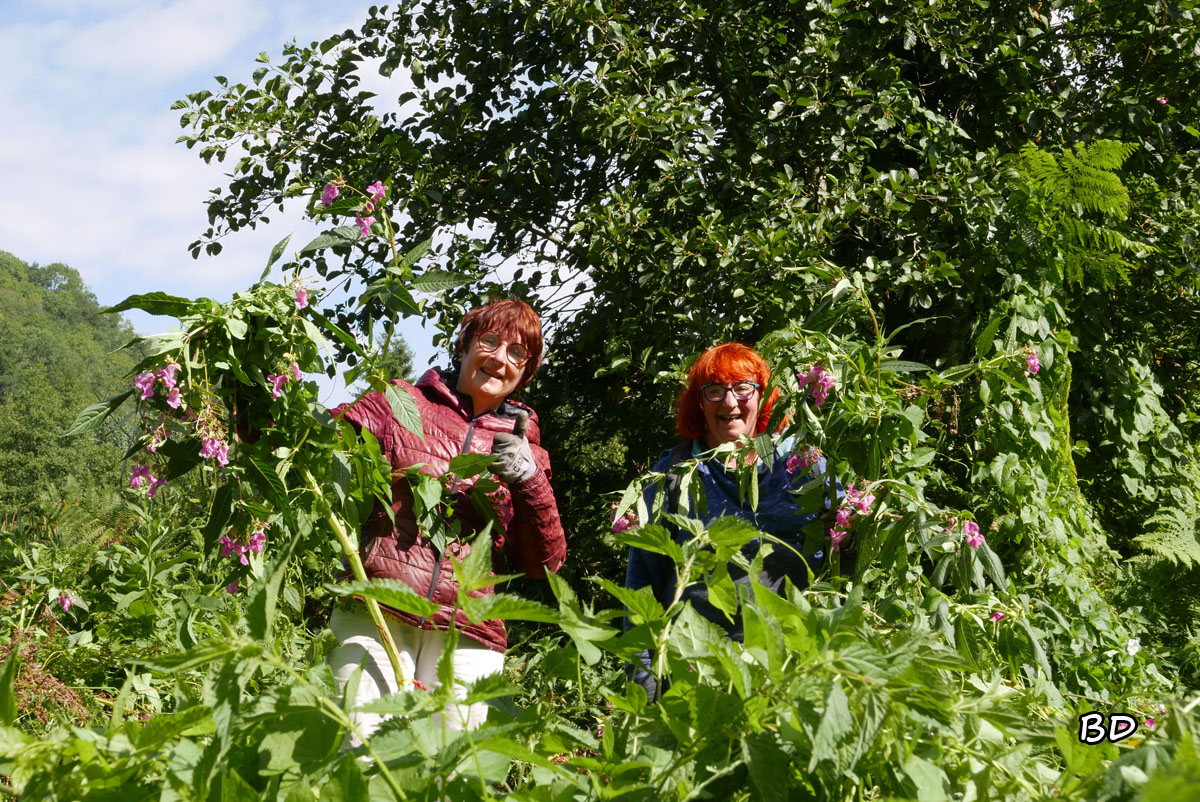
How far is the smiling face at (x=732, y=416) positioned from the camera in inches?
100

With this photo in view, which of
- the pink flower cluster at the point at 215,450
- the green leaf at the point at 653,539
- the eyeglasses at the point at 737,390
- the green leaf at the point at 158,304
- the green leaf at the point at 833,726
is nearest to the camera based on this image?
the green leaf at the point at 833,726

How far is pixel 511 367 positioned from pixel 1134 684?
2339 mm

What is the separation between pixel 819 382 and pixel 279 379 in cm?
85

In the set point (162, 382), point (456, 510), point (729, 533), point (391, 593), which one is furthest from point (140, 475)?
point (729, 533)

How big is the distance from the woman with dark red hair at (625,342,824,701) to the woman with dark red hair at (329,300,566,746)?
0.97 feet

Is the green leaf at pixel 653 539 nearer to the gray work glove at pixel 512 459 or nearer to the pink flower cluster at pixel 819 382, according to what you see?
the pink flower cluster at pixel 819 382

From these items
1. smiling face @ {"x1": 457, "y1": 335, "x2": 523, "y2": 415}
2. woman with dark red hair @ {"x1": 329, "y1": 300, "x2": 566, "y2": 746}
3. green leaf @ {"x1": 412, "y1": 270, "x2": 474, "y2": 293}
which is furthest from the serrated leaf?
smiling face @ {"x1": 457, "y1": 335, "x2": 523, "y2": 415}

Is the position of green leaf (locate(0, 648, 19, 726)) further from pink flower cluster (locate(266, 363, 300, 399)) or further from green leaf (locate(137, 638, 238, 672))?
pink flower cluster (locate(266, 363, 300, 399))

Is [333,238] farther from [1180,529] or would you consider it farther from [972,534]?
[1180,529]

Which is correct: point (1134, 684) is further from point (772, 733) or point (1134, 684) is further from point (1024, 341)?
point (772, 733)

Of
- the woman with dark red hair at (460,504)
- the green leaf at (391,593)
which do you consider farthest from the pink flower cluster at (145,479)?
the green leaf at (391,593)

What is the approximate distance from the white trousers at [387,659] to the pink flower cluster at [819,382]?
1.07 m

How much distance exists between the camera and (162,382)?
127 cm

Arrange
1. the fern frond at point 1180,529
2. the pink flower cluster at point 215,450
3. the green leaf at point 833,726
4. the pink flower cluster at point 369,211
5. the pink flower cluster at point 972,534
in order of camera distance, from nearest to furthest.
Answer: the green leaf at point 833,726 < the pink flower cluster at point 215,450 < the pink flower cluster at point 369,211 < the pink flower cluster at point 972,534 < the fern frond at point 1180,529
